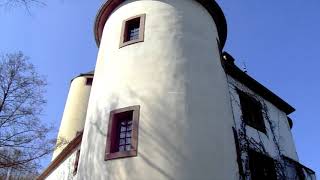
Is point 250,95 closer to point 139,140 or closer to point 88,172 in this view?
point 139,140

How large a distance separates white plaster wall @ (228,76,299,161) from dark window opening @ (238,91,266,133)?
1.01 ft

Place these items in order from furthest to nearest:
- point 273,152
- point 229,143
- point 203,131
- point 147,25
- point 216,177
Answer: point 273,152 < point 147,25 < point 229,143 < point 203,131 < point 216,177

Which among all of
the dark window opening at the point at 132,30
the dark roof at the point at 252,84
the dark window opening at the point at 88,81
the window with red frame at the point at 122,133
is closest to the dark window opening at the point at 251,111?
the dark roof at the point at 252,84

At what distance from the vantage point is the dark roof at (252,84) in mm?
14913

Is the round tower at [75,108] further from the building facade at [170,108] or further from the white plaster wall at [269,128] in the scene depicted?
the white plaster wall at [269,128]

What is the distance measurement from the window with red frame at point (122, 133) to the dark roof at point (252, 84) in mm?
5723

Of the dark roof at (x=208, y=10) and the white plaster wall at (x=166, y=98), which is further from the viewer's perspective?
the dark roof at (x=208, y=10)

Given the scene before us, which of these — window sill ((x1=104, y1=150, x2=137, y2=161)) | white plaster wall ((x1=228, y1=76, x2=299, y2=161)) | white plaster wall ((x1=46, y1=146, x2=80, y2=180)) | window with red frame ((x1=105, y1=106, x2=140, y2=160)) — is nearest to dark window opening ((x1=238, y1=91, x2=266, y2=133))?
white plaster wall ((x1=228, y1=76, x2=299, y2=161))

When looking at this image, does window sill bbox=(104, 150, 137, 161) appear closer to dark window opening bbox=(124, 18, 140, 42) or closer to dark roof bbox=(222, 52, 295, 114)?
dark window opening bbox=(124, 18, 140, 42)

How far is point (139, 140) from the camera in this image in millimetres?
9578

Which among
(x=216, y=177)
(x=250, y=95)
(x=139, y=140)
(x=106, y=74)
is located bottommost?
(x=216, y=177)

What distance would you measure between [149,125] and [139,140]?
566 millimetres

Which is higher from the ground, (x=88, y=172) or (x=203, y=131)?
(x=203, y=131)

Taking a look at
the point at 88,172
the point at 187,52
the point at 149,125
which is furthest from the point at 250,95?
the point at 88,172
